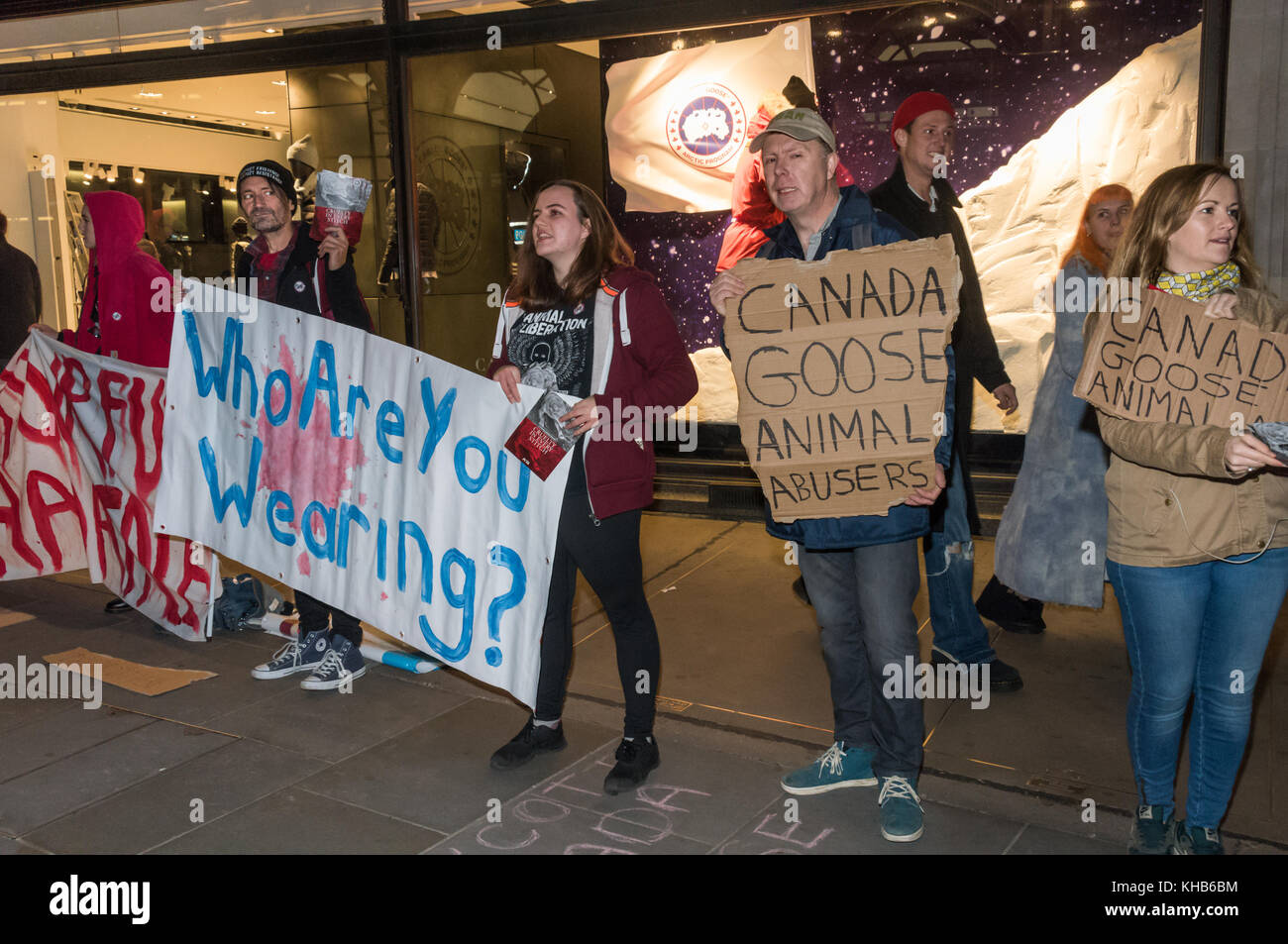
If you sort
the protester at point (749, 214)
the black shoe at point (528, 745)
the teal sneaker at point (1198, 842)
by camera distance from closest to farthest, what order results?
the teal sneaker at point (1198, 842) < the black shoe at point (528, 745) < the protester at point (749, 214)

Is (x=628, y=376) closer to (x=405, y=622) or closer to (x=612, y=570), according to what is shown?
(x=612, y=570)

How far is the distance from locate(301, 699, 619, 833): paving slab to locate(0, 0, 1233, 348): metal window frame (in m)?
3.48

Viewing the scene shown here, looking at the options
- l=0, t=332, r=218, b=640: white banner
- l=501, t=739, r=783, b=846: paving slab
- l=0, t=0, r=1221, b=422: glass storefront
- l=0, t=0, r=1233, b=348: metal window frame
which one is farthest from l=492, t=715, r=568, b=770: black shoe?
l=0, t=0, r=1221, b=422: glass storefront

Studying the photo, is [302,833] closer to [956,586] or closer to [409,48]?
[956,586]

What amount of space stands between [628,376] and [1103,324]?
142 centimetres

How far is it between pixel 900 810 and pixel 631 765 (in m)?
0.91

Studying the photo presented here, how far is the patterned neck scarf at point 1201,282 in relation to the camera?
2992 millimetres

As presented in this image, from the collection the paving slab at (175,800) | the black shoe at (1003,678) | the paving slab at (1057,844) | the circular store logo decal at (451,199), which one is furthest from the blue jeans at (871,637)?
the circular store logo decal at (451,199)

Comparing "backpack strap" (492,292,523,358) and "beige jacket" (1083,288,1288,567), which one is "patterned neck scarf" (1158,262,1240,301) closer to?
"beige jacket" (1083,288,1288,567)

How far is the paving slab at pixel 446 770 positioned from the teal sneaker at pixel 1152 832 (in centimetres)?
183

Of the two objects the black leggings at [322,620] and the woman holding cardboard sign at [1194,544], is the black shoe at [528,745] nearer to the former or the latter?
the black leggings at [322,620]

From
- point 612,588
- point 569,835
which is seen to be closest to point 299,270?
point 612,588

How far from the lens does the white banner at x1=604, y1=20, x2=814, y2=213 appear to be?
7.34 m

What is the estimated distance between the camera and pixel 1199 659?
3.07 meters
